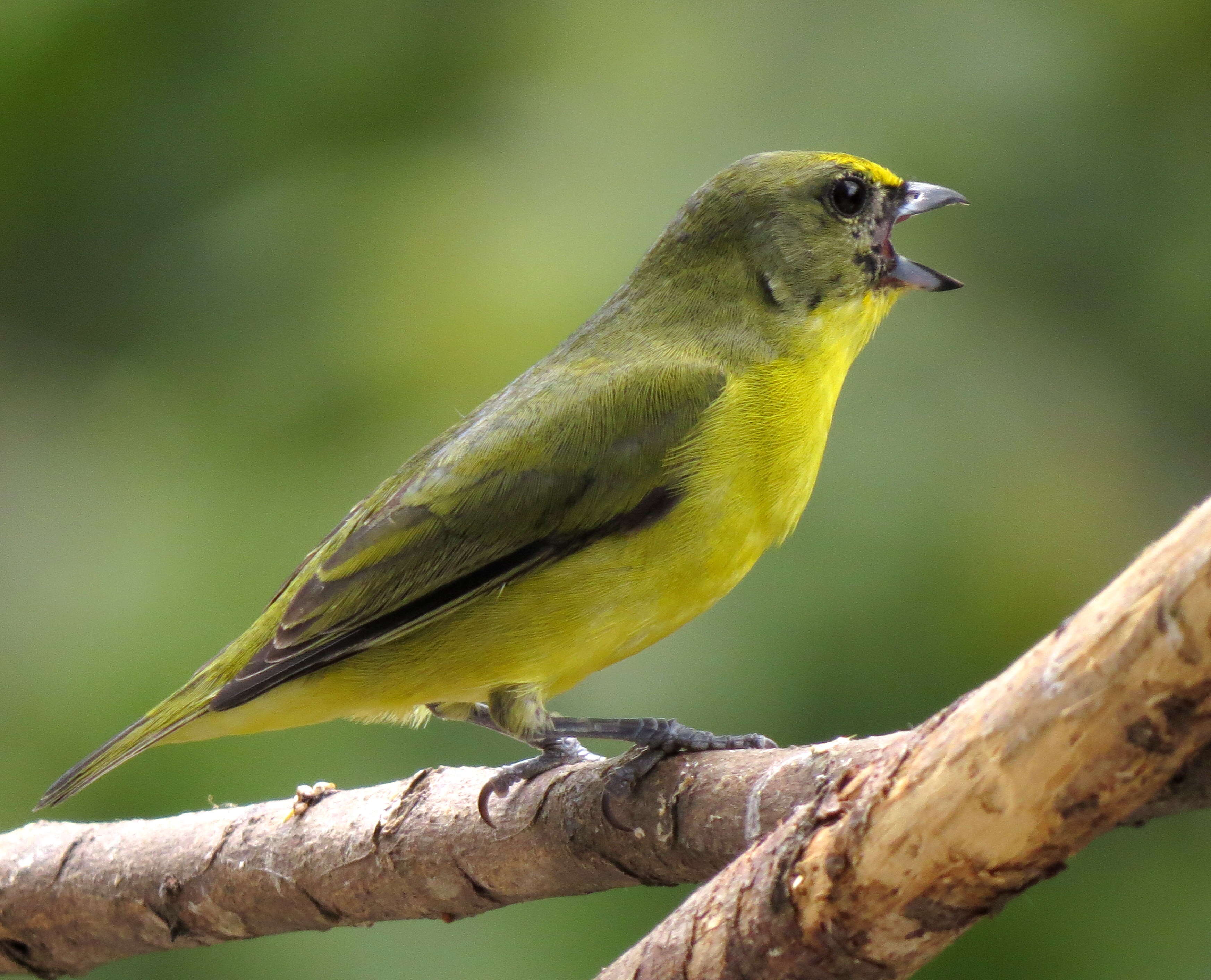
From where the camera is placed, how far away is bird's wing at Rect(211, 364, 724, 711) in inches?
116

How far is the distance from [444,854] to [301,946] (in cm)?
159

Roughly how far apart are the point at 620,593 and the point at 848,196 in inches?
50.2

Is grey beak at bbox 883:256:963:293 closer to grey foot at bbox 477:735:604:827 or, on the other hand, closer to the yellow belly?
the yellow belly

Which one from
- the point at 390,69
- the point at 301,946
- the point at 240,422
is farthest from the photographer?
the point at 390,69

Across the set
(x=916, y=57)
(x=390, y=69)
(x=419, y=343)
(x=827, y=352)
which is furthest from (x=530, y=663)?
(x=390, y=69)

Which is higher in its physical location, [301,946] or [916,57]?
[916,57]

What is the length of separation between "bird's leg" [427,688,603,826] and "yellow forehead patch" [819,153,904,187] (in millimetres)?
1565

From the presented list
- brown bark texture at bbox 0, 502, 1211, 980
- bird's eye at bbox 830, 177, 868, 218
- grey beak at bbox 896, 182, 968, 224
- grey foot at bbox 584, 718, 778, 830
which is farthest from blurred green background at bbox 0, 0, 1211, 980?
grey foot at bbox 584, 718, 778, 830

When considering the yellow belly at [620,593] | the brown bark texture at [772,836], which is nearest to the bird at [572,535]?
the yellow belly at [620,593]

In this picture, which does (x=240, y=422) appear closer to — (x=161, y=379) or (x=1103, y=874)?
(x=161, y=379)

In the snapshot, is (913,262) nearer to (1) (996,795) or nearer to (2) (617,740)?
(2) (617,740)

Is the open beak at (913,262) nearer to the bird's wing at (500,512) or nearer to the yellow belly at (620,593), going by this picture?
the yellow belly at (620,593)

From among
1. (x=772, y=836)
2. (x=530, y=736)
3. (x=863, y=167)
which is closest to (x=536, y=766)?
(x=530, y=736)

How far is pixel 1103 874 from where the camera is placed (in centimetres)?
386
